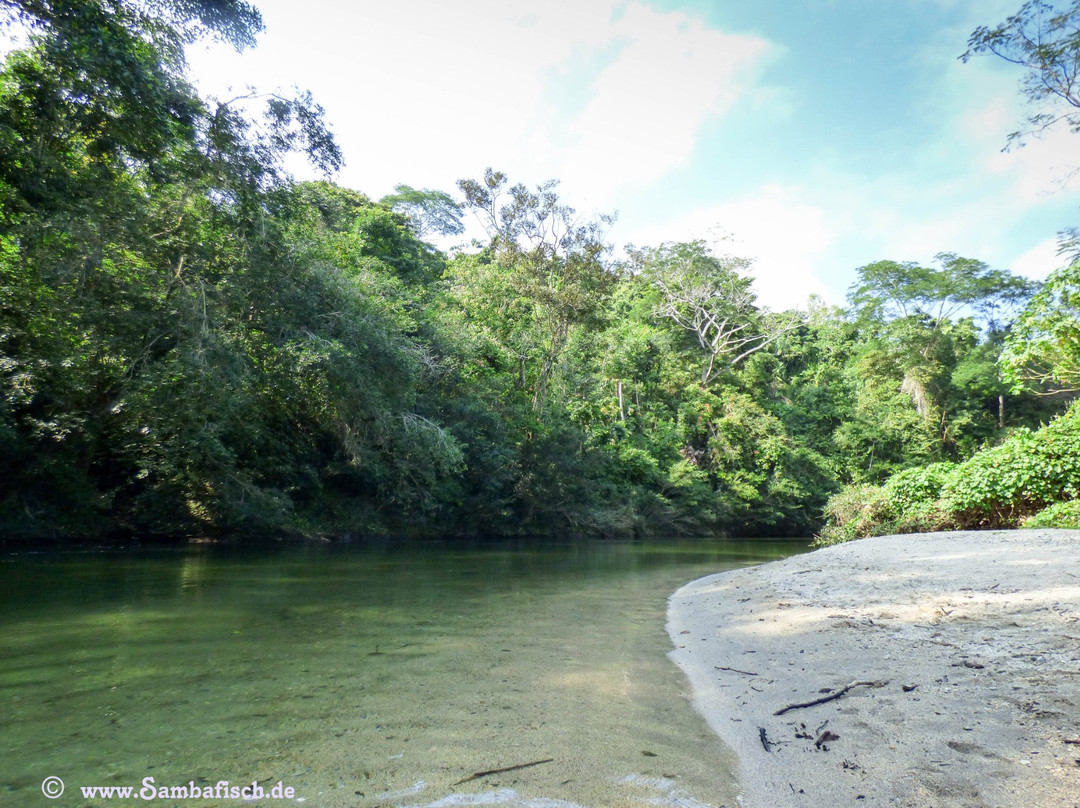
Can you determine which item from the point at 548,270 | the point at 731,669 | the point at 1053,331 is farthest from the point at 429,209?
the point at 731,669

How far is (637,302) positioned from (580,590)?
93.1 ft

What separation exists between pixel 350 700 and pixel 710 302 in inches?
1203

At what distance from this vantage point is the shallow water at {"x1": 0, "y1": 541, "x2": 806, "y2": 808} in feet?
7.59

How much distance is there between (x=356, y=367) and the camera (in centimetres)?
1397

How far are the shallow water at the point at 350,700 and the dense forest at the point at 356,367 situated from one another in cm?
553

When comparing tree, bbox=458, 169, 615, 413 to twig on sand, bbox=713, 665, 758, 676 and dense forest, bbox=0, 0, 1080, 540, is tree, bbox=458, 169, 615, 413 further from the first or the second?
twig on sand, bbox=713, 665, 758, 676

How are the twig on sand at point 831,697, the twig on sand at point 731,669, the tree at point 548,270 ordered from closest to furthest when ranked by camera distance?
the twig on sand at point 831,697, the twig on sand at point 731,669, the tree at point 548,270

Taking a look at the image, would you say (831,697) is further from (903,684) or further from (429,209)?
(429,209)

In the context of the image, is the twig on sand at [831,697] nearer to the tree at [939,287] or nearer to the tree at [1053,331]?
the tree at [1053,331]

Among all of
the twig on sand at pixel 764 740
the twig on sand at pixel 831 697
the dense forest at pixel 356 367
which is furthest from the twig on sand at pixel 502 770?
the dense forest at pixel 356 367

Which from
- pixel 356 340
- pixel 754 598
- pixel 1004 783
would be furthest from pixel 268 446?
pixel 1004 783

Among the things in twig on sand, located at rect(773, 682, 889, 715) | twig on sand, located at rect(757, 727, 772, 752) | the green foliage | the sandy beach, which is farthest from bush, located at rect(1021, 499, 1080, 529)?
twig on sand, located at rect(757, 727, 772, 752)

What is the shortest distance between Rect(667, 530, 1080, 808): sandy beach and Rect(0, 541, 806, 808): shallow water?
268 millimetres

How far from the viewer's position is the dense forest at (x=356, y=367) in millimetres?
9336
